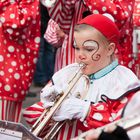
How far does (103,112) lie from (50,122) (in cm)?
26

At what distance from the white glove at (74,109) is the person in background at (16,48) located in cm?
84

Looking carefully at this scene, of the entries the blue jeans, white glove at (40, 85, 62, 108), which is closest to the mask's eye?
white glove at (40, 85, 62, 108)

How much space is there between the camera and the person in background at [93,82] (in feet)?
7.66

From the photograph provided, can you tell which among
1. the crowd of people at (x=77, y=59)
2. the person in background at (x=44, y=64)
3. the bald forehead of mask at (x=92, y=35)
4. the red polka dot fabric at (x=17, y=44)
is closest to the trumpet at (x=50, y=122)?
the crowd of people at (x=77, y=59)

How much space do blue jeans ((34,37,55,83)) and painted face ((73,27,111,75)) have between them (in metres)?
3.94

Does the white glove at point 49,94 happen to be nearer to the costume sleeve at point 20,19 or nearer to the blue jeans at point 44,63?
the costume sleeve at point 20,19

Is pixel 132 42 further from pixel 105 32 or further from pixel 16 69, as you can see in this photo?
pixel 105 32

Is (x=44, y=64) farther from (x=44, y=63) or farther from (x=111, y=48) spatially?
(x=111, y=48)

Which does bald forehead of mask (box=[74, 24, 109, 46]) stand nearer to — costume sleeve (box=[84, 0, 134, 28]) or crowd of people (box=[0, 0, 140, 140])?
crowd of people (box=[0, 0, 140, 140])

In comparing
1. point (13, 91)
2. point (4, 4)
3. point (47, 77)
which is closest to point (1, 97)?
point (13, 91)

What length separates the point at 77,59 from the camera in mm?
2475

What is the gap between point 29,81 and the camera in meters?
3.21

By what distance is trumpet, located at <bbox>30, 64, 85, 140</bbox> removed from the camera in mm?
2318

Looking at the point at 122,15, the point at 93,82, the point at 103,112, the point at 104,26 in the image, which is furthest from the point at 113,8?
the point at 103,112
